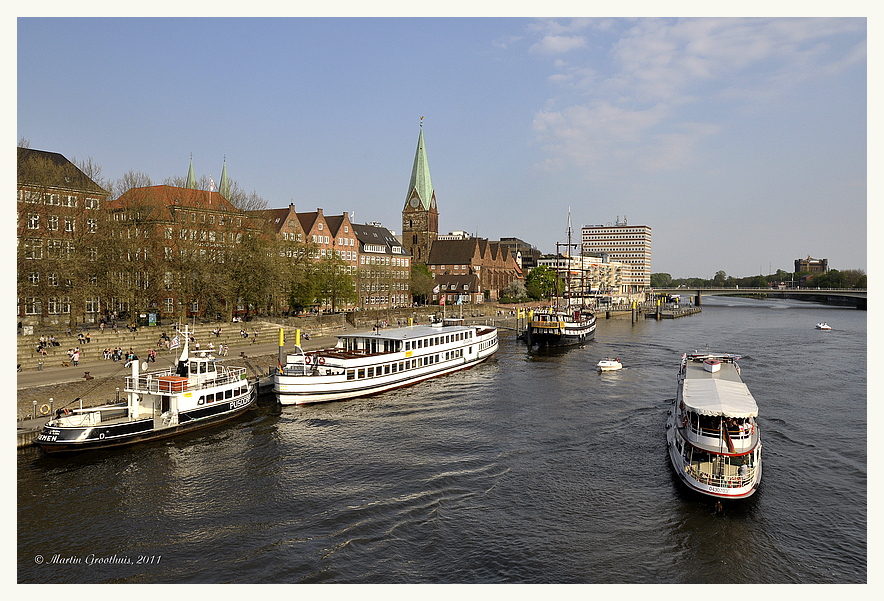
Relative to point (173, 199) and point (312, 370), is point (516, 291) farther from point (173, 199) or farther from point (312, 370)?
point (312, 370)

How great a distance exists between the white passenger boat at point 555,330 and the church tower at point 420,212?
8279 cm

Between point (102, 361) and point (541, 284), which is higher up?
point (541, 284)

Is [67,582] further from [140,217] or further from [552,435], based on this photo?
[140,217]

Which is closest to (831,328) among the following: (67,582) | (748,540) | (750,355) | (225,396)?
(750,355)

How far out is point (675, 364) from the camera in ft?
226

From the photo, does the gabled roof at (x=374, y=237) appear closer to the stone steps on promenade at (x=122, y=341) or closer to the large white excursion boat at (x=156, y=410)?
the stone steps on promenade at (x=122, y=341)

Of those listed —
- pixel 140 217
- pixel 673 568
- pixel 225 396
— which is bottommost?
pixel 673 568

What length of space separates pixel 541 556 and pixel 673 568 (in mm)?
4797

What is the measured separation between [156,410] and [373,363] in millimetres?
18016

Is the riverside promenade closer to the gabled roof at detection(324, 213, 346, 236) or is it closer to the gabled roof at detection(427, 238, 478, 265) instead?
the gabled roof at detection(324, 213, 346, 236)

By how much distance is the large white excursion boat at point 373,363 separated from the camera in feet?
148

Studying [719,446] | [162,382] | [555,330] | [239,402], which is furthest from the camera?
[555,330]

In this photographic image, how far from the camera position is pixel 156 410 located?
3609 centimetres

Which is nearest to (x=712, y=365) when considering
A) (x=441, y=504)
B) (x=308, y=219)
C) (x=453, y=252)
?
(x=441, y=504)
